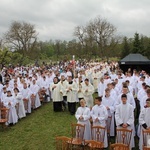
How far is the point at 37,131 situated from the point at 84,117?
3149 millimetres

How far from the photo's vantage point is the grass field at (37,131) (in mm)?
9016

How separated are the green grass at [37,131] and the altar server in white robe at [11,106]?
344mm

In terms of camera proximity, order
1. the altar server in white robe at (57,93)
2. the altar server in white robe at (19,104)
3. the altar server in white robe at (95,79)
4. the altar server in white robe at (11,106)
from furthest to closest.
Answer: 1. the altar server in white robe at (95,79)
2. the altar server in white robe at (57,93)
3. the altar server in white robe at (19,104)
4. the altar server in white robe at (11,106)

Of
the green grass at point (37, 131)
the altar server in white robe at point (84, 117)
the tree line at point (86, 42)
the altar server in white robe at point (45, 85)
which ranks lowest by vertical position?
the green grass at point (37, 131)

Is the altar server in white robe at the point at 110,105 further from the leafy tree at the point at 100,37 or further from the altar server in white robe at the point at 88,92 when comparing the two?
the leafy tree at the point at 100,37

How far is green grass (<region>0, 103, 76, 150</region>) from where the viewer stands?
355 inches

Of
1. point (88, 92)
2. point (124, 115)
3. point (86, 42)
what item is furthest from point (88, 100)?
point (86, 42)

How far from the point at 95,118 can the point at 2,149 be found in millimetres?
3577

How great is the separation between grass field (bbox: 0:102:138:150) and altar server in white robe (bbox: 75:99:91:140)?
4.42ft

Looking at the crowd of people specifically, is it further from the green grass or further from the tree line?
the tree line

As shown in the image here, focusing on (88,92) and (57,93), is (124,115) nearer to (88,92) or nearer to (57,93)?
Answer: (88,92)

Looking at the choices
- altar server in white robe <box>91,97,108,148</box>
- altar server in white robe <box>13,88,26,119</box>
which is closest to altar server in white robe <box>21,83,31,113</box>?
altar server in white robe <box>13,88,26,119</box>

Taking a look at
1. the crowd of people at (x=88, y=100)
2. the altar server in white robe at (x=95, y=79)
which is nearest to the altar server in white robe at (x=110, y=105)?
the crowd of people at (x=88, y=100)

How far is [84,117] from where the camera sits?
8312 millimetres
